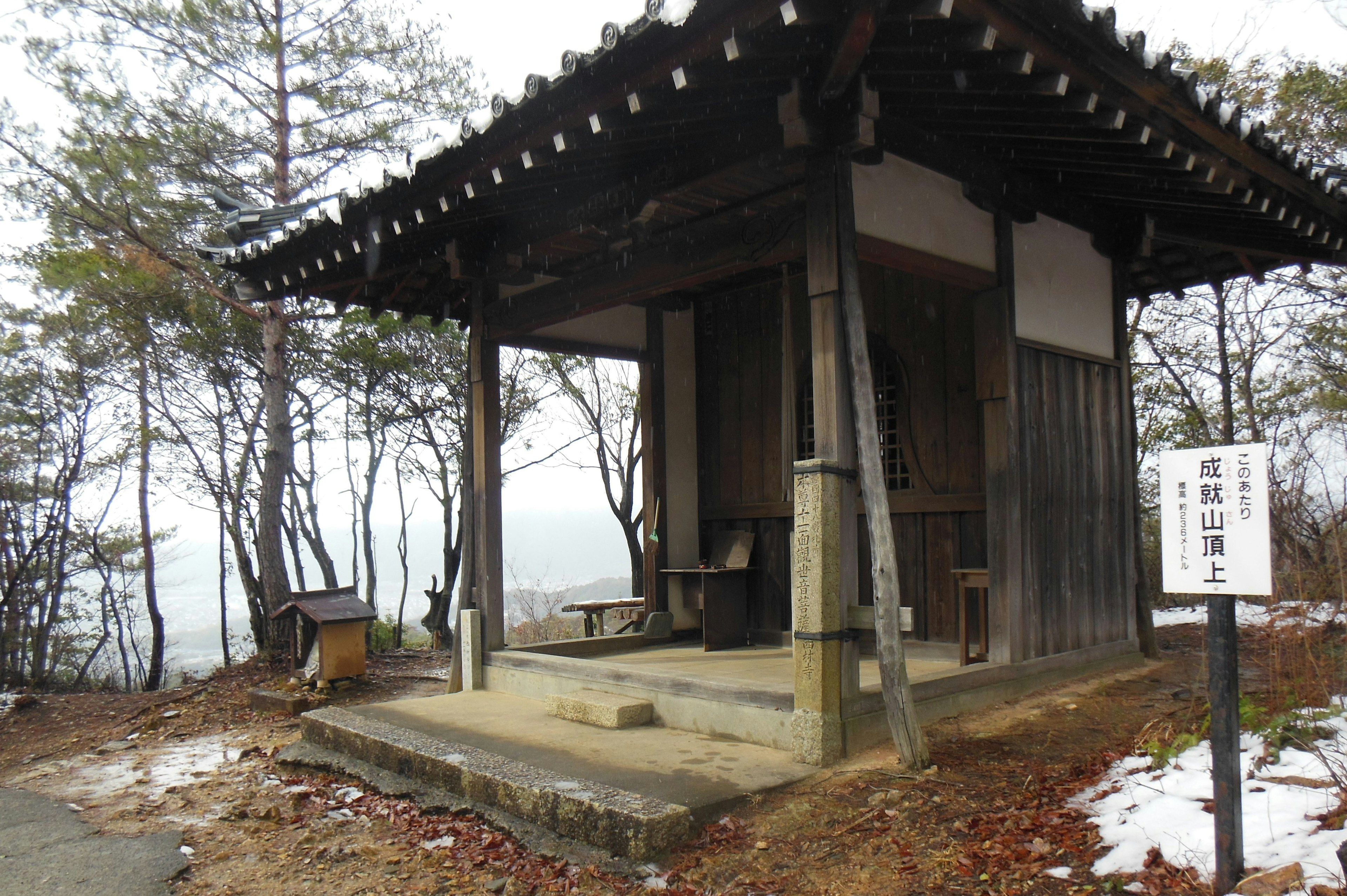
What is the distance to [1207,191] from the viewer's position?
5629mm

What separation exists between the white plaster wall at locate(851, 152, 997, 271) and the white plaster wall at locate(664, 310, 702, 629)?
10.7 ft

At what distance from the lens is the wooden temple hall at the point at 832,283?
4.33 m

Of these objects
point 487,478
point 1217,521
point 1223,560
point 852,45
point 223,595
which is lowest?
point 223,595

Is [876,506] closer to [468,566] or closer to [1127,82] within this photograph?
[1127,82]

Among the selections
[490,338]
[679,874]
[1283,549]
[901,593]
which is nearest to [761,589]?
[901,593]

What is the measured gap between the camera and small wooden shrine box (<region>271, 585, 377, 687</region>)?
27.6ft

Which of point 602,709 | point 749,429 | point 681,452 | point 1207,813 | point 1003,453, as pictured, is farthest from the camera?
point 681,452

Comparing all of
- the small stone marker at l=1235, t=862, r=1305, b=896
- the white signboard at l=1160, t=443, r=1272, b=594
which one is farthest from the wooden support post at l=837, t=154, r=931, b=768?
the small stone marker at l=1235, t=862, r=1305, b=896

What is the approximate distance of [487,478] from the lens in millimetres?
7508

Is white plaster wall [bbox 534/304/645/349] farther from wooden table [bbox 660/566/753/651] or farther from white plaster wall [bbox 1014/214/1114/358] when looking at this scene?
white plaster wall [bbox 1014/214/1114/358]

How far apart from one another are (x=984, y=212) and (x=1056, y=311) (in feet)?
3.50

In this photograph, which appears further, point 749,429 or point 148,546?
point 148,546

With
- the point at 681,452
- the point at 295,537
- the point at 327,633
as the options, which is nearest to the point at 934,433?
the point at 681,452

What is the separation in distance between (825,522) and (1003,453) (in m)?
1.98
